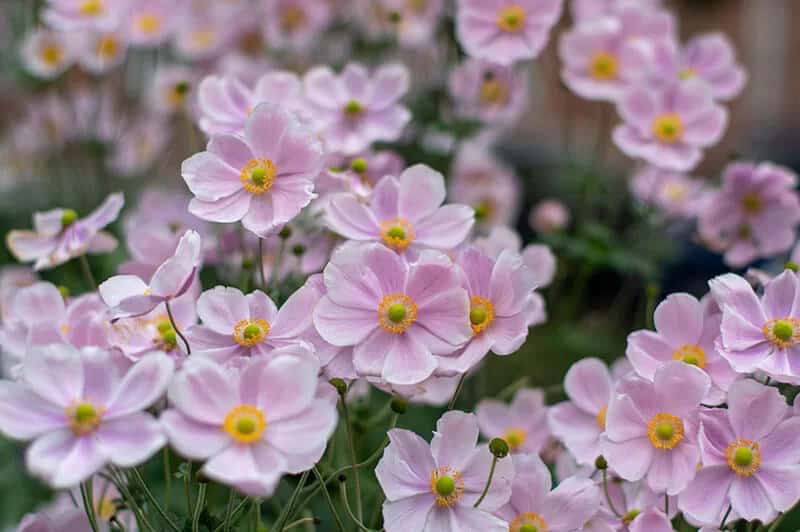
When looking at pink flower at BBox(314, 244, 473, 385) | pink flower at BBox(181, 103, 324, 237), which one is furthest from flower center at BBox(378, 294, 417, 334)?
pink flower at BBox(181, 103, 324, 237)

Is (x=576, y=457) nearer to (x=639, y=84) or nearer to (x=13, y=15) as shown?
(x=639, y=84)

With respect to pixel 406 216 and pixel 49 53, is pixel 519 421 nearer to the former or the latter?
pixel 406 216

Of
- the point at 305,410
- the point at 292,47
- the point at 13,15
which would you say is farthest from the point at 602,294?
the point at 305,410

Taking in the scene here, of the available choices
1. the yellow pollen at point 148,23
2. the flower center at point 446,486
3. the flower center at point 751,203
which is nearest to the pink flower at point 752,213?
the flower center at point 751,203

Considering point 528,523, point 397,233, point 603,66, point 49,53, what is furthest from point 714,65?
point 49,53

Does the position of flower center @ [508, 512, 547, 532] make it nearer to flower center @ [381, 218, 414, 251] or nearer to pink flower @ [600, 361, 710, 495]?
pink flower @ [600, 361, 710, 495]
